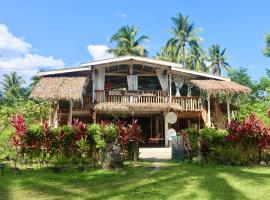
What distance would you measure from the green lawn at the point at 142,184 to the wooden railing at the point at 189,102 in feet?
35.2

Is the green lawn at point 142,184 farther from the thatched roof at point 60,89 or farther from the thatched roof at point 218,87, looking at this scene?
the thatched roof at point 218,87

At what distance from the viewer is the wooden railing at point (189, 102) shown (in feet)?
70.3

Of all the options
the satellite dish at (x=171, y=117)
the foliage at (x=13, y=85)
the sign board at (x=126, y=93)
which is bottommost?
the satellite dish at (x=171, y=117)

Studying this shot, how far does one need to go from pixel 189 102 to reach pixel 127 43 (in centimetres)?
2064

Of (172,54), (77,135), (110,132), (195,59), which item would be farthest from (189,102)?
(195,59)

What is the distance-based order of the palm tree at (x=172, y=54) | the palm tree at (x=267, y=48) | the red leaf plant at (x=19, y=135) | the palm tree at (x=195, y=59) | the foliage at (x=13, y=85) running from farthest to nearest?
the foliage at (x=13, y=85)
the palm tree at (x=195, y=59)
the palm tree at (x=172, y=54)
the palm tree at (x=267, y=48)
the red leaf plant at (x=19, y=135)

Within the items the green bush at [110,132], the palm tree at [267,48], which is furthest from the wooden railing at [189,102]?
the palm tree at [267,48]

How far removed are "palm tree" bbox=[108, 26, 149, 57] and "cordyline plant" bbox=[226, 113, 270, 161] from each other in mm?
28696

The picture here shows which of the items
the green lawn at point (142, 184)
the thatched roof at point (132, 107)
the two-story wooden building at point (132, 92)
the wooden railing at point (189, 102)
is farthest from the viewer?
the wooden railing at point (189, 102)

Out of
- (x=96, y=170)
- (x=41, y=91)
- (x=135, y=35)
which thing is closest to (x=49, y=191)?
(x=96, y=170)

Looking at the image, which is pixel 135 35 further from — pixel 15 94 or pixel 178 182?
pixel 178 182

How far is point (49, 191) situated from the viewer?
25.1ft

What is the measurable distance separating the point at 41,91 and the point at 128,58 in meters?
5.08

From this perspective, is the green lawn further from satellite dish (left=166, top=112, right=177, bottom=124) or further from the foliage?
the foliage
